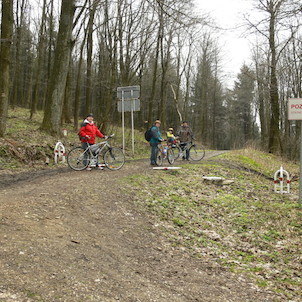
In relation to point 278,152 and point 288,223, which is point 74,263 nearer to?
point 288,223

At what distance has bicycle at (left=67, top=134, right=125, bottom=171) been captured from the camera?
11.1 m

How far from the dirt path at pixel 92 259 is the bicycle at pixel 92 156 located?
12.2ft

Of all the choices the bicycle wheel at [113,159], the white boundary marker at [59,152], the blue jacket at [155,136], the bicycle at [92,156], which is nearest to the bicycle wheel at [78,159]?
the bicycle at [92,156]

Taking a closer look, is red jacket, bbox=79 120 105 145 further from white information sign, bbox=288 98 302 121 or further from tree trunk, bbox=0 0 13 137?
white information sign, bbox=288 98 302 121

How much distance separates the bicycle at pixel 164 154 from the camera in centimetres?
1419

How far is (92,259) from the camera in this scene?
4.51 meters

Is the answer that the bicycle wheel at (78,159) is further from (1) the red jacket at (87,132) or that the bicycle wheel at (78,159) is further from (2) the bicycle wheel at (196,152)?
(2) the bicycle wheel at (196,152)

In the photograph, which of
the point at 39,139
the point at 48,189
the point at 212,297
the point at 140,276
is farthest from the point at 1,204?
the point at 39,139

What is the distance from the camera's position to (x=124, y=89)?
17031 millimetres

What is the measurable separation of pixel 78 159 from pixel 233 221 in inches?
228

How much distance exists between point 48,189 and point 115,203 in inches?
65.5

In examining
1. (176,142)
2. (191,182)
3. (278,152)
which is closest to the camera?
(191,182)

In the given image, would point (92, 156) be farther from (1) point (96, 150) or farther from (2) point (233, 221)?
(2) point (233, 221)

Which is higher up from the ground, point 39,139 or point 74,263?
point 39,139
